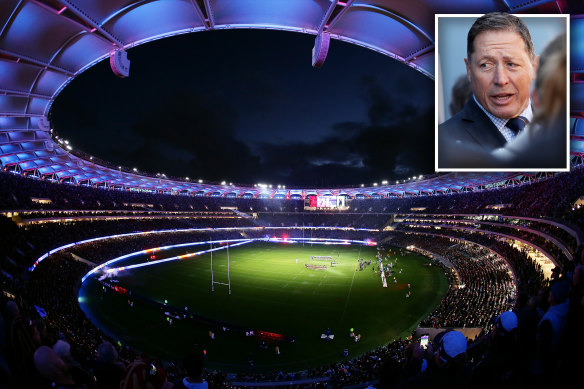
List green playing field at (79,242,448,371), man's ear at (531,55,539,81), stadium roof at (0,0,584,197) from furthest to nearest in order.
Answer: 1. green playing field at (79,242,448,371)
2. man's ear at (531,55,539,81)
3. stadium roof at (0,0,584,197)

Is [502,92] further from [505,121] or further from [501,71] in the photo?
[505,121]

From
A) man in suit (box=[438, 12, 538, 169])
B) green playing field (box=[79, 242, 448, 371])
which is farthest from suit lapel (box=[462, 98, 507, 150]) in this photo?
green playing field (box=[79, 242, 448, 371])

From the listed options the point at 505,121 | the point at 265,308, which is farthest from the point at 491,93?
the point at 265,308

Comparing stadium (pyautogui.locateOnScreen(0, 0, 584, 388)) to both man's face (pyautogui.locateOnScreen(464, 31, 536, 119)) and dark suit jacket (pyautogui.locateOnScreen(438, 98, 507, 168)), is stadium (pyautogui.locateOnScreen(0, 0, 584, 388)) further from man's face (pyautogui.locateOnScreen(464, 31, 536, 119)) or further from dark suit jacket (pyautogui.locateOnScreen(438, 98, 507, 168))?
dark suit jacket (pyautogui.locateOnScreen(438, 98, 507, 168))

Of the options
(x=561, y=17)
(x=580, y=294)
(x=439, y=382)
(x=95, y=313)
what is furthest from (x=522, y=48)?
(x=95, y=313)

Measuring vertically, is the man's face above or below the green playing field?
above

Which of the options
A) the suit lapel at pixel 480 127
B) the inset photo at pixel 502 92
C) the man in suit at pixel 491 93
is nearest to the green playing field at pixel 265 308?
the man in suit at pixel 491 93

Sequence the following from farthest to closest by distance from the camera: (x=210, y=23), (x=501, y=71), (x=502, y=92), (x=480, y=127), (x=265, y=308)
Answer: (x=265, y=308) < (x=480, y=127) < (x=210, y=23) < (x=502, y=92) < (x=501, y=71)
